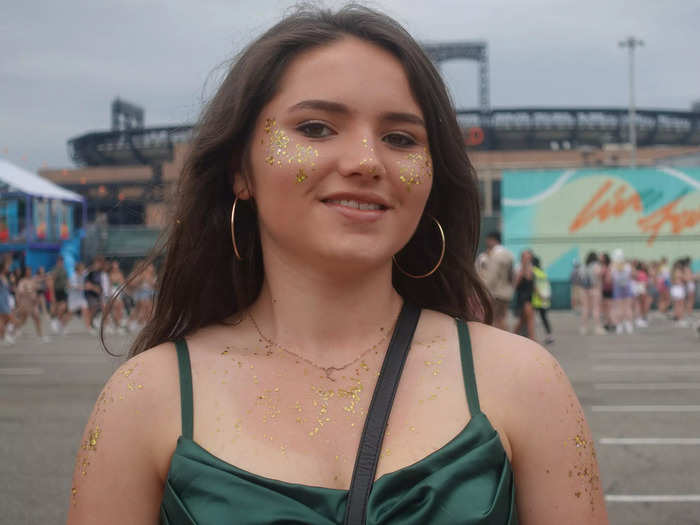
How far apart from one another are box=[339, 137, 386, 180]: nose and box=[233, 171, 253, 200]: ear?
0.94 ft

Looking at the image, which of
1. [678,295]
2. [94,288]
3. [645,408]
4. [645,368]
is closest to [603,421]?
[645,408]

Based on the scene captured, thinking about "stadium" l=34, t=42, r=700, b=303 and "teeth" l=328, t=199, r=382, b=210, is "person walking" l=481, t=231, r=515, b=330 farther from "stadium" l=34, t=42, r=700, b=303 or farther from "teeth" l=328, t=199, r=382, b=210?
"teeth" l=328, t=199, r=382, b=210

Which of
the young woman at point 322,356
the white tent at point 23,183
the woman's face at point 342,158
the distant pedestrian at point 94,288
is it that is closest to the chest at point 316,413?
the young woman at point 322,356

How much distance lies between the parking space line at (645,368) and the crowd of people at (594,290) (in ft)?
4.42


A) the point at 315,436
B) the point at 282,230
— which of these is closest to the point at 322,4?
the point at 282,230

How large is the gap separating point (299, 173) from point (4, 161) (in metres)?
29.0

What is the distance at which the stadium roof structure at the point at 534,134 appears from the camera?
224ft

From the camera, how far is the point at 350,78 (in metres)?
1.65

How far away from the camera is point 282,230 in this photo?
1.71 metres

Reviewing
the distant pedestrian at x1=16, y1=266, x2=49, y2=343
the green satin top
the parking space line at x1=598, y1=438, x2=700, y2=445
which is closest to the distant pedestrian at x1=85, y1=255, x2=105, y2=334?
the distant pedestrian at x1=16, y1=266, x2=49, y2=343

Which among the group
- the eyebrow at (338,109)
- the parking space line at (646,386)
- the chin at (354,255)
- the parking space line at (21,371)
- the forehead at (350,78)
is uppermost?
the forehead at (350,78)

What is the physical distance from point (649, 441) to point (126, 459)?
5.60m

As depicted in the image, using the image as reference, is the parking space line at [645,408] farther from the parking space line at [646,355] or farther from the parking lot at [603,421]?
the parking space line at [646,355]

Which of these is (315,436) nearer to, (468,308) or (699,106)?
(468,308)
